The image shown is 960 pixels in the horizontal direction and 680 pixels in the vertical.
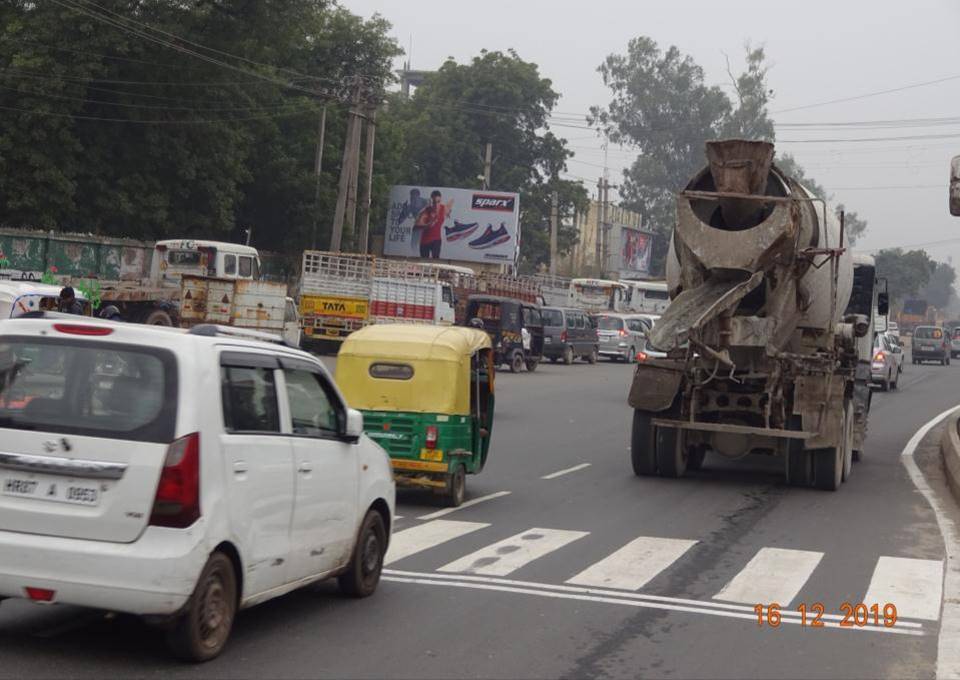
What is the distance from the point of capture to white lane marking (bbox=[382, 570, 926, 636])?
28.1 feet

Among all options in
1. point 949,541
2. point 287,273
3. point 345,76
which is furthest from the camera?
point 345,76

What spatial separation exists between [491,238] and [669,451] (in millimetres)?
56316

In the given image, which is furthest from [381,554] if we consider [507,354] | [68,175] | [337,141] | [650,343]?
[337,141]

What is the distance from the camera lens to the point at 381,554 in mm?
9102

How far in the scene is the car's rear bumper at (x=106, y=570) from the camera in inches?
251

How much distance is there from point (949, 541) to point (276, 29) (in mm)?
39809

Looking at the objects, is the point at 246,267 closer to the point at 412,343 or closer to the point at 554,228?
the point at 412,343

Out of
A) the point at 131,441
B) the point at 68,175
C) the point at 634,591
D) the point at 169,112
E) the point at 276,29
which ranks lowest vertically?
the point at 634,591

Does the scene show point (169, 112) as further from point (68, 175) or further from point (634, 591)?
point (634, 591)

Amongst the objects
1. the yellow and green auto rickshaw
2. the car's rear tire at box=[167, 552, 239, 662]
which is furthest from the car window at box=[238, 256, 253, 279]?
the car's rear tire at box=[167, 552, 239, 662]

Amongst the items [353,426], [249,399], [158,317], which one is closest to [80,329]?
[249,399]

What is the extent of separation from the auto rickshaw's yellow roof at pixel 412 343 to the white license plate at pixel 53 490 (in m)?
7.09

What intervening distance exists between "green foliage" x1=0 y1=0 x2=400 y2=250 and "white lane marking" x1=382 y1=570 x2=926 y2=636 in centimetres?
3385

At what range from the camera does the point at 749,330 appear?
609 inches
